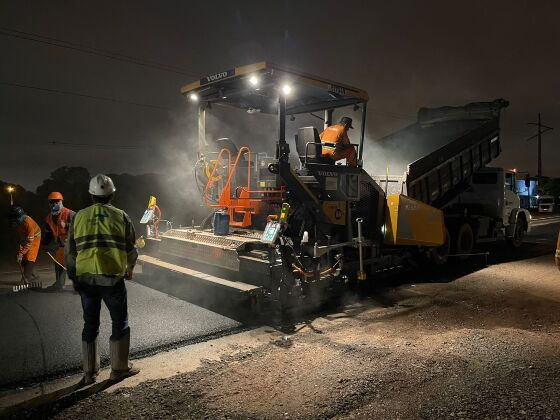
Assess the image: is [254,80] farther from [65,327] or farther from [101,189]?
[65,327]

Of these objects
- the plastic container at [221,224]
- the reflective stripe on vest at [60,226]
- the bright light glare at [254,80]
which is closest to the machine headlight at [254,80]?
the bright light glare at [254,80]

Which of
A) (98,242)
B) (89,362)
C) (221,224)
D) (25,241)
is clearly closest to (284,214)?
(221,224)

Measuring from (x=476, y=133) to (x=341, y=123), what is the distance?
4.89 metres

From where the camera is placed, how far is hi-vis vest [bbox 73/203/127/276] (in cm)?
371

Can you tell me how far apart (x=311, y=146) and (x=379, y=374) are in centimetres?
352

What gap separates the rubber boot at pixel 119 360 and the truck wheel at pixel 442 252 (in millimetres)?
6787

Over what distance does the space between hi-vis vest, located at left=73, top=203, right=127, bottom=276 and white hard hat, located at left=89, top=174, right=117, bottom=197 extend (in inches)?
5.2

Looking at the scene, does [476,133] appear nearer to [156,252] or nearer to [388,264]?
[388,264]

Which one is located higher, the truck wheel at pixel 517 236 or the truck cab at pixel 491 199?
the truck cab at pixel 491 199

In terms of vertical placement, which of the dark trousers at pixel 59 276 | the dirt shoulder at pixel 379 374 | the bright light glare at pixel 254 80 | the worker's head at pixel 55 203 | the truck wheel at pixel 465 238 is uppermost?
the bright light glare at pixel 254 80

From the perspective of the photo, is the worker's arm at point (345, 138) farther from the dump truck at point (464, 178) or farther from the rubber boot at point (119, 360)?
the rubber boot at point (119, 360)

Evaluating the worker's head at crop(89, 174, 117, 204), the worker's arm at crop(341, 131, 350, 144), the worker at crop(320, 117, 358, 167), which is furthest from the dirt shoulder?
the worker's arm at crop(341, 131, 350, 144)

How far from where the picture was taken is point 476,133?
33.6ft

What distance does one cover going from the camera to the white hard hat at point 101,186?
153 inches
